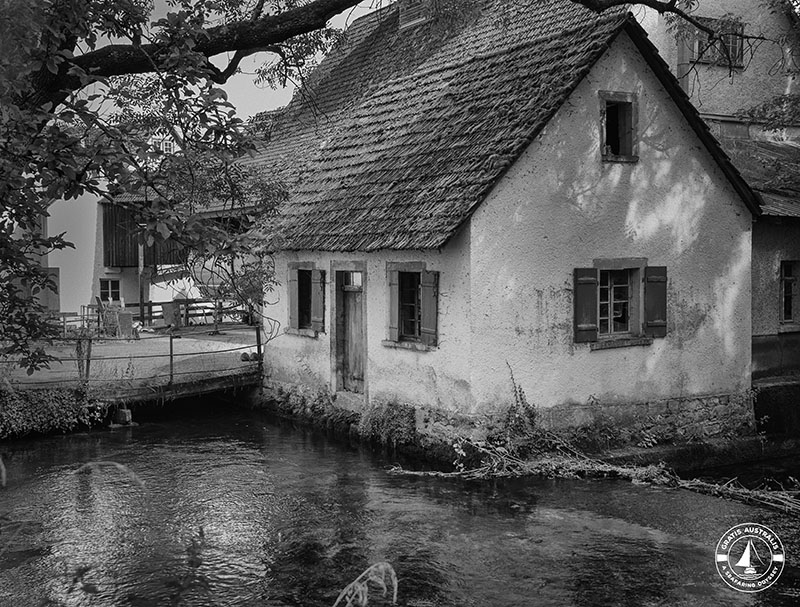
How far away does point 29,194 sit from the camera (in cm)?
696

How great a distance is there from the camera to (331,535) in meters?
9.77

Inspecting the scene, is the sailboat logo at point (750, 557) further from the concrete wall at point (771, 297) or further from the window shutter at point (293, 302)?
the window shutter at point (293, 302)

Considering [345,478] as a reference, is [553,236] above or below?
above

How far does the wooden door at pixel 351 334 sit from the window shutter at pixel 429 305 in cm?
207

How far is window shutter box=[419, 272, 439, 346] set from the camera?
13.1 meters

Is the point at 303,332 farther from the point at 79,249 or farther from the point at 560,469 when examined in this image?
the point at 79,249

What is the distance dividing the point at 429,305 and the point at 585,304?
2108 mm

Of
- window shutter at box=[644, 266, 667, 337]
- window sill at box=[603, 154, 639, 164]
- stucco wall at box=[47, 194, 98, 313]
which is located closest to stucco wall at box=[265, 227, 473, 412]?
window sill at box=[603, 154, 639, 164]

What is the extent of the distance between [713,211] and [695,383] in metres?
2.55

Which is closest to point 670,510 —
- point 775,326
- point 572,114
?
point 572,114

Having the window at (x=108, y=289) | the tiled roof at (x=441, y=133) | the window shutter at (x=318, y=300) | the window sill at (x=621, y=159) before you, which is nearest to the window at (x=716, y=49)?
the tiled roof at (x=441, y=133)

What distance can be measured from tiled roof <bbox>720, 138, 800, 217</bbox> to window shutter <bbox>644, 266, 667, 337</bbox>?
2.54m

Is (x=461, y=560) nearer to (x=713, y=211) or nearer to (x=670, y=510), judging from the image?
(x=670, y=510)

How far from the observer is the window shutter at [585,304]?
13.0 metres
